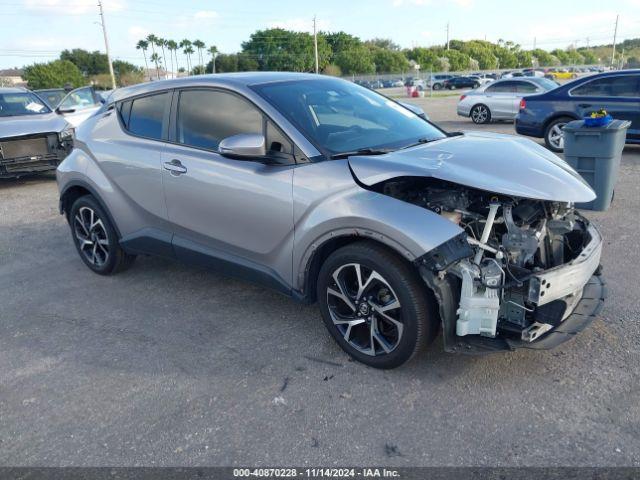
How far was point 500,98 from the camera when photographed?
53.9 feet

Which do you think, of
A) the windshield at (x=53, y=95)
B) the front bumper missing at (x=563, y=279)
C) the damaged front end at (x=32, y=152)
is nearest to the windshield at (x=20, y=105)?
the damaged front end at (x=32, y=152)

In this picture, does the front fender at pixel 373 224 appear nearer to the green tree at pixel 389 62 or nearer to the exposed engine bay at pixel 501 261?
the exposed engine bay at pixel 501 261

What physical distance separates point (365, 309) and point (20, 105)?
9864 millimetres

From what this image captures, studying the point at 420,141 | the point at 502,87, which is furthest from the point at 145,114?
the point at 502,87

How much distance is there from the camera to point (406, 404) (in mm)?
3029

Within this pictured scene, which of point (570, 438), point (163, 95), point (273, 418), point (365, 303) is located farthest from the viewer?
point (163, 95)

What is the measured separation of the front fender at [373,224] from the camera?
9.61 ft

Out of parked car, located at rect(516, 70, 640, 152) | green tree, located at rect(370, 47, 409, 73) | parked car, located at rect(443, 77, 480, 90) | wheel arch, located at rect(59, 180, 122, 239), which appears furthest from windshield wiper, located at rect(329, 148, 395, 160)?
green tree, located at rect(370, 47, 409, 73)

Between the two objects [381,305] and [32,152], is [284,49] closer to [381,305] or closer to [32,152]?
[32,152]

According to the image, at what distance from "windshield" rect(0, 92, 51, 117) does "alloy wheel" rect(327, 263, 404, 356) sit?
9.26 m

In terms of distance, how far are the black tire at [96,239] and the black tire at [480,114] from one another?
13983mm

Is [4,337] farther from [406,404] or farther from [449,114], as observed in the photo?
[449,114]

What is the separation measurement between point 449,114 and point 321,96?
1840cm

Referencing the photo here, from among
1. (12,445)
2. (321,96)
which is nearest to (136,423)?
(12,445)
